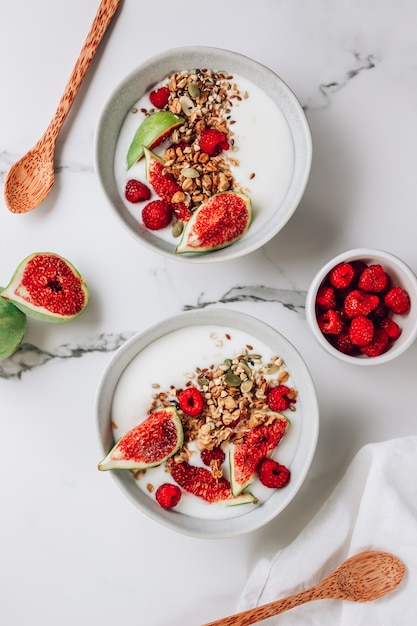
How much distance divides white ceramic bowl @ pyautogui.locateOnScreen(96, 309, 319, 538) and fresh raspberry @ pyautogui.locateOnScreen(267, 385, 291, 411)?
0.03m

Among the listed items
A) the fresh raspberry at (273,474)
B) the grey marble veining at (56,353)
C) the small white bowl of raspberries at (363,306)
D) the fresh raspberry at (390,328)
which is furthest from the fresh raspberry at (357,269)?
the grey marble veining at (56,353)

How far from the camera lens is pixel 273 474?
57.4 inches

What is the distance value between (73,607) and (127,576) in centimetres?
15

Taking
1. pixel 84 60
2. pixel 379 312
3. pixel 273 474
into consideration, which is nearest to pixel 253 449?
pixel 273 474

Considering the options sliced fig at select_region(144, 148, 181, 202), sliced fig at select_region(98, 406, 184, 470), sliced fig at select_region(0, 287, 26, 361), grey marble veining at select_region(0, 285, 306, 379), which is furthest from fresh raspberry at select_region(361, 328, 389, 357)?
sliced fig at select_region(0, 287, 26, 361)

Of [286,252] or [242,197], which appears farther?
[286,252]

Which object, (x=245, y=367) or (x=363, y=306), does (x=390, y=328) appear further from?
(x=245, y=367)

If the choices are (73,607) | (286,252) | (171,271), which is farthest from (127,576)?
(286,252)

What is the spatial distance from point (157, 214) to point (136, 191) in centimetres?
7

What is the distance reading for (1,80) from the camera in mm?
1604

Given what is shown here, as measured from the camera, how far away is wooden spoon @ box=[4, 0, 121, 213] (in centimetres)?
157

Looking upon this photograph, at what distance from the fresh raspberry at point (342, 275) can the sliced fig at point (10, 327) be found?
0.71 meters

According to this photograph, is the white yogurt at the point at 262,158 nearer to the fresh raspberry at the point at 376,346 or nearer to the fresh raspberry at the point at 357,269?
the fresh raspberry at the point at 357,269

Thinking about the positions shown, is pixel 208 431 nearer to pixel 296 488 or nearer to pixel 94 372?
pixel 296 488
